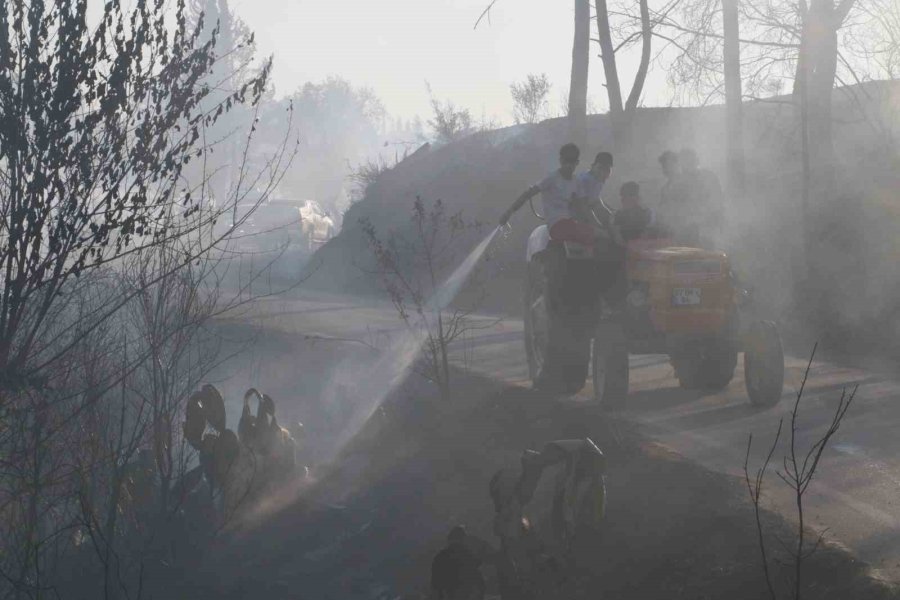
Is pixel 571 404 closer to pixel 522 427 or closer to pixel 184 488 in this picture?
pixel 522 427

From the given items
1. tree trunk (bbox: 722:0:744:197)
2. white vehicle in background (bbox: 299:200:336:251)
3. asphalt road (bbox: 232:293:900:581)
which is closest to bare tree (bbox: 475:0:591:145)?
tree trunk (bbox: 722:0:744:197)

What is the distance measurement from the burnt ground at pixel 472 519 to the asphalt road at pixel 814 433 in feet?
0.78

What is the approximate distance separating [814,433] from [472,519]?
2.78 m

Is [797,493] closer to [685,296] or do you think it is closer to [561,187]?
[685,296]

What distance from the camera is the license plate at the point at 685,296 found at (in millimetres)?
10023

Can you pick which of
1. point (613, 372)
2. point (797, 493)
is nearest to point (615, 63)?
point (613, 372)

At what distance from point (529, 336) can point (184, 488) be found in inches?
143

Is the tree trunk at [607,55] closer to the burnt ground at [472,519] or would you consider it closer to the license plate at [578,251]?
the burnt ground at [472,519]

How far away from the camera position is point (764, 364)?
10047mm

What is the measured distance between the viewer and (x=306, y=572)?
11.5 m

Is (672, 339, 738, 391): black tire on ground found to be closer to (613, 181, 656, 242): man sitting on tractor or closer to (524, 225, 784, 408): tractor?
(524, 225, 784, 408): tractor

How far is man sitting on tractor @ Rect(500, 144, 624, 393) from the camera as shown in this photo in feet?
34.8

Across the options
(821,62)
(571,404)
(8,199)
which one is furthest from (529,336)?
(821,62)

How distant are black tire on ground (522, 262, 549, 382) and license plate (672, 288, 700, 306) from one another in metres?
2.14
